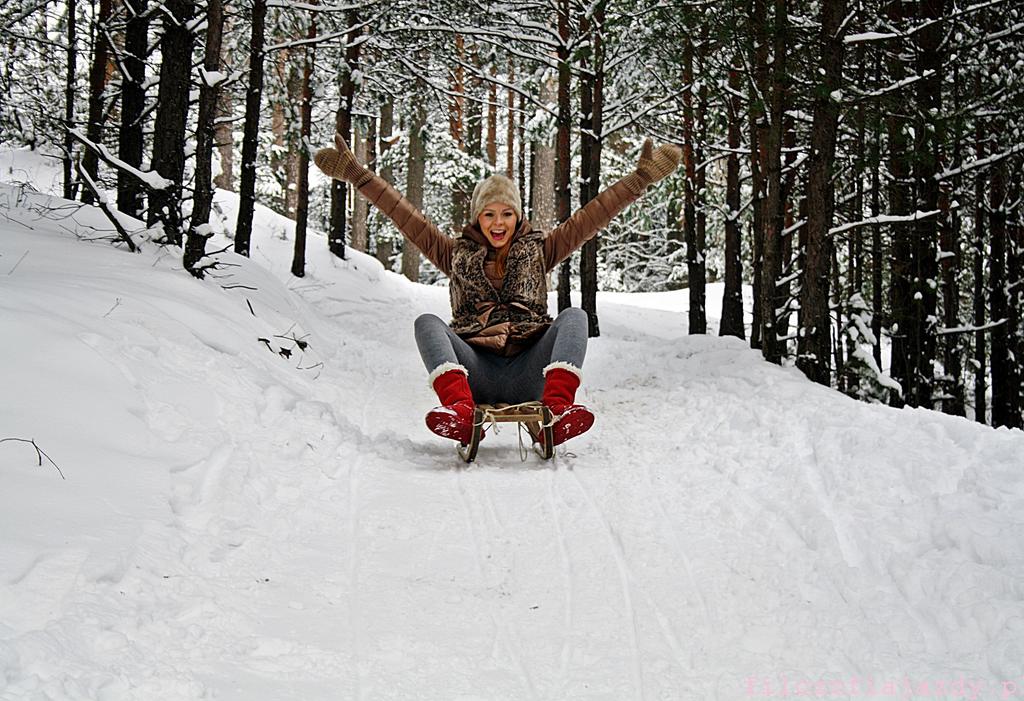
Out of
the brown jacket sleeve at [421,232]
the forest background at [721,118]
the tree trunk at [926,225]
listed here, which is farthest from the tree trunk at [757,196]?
the brown jacket sleeve at [421,232]

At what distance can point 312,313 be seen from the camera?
10344mm

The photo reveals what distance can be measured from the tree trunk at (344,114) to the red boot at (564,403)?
7.51 m

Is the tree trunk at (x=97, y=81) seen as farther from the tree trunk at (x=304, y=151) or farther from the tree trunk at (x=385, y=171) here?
the tree trunk at (x=385, y=171)

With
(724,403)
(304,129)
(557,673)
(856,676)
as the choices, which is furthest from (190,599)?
(304,129)

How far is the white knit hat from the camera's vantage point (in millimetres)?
5297

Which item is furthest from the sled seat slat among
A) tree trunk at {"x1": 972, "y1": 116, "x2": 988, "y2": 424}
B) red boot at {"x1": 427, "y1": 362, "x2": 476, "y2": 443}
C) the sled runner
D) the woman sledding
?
tree trunk at {"x1": 972, "y1": 116, "x2": 988, "y2": 424}

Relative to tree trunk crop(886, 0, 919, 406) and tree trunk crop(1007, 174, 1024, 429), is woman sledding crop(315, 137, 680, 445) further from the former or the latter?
tree trunk crop(1007, 174, 1024, 429)

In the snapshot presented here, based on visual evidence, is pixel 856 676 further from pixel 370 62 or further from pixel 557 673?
pixel 370 62

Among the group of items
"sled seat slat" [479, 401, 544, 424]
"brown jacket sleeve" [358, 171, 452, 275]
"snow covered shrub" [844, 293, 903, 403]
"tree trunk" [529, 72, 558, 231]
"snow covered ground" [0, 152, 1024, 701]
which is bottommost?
"snow covered ground" [0, 152, 1024, 701]

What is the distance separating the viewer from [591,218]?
533 cm

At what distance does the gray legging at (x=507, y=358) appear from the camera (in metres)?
4.81

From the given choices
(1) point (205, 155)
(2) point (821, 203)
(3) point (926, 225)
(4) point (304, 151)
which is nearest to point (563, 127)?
(4) point (304, 151)

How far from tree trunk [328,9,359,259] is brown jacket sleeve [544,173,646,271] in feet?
21.6

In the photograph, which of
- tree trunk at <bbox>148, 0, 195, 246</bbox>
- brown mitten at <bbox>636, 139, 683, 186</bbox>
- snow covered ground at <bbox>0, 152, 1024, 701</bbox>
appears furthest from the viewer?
tree trunk at <bbox>148, 0, 195, 246</bbox>
